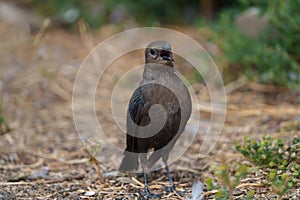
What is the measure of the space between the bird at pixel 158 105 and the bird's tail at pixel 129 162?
3.7 inches

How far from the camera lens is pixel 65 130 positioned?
14.8ft

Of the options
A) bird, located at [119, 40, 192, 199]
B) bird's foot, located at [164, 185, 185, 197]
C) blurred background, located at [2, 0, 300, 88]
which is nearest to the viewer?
bird, located at [119, 40, 192, 199]

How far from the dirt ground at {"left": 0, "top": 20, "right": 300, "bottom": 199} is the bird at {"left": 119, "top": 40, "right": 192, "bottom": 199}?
1.07ft

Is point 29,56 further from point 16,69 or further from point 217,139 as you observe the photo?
point 217,139

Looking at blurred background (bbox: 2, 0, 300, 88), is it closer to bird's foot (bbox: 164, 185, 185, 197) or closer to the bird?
the bird

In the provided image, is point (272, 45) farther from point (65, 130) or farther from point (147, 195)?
point (147, 195)

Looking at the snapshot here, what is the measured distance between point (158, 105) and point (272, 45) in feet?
7.74

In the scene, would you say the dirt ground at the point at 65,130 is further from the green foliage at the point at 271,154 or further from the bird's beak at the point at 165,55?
the bird's beak at the point at 165,55

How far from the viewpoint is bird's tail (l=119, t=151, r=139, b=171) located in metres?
3.30

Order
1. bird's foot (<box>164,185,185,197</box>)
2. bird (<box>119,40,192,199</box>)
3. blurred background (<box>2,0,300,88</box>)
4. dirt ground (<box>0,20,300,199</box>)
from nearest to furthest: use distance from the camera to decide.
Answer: bird (<box>119,40,192,199</box>) < bird's foot (<box>164,185,185,197</box>) < dirt ground (<box>0,20,300,199</box>) < blurred background (<box>2,0,300,88</box>)

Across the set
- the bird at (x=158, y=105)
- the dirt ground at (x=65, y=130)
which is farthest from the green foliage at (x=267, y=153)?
the bird at (x=158, y=105)

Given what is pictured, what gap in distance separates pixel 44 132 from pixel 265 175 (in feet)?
7.00

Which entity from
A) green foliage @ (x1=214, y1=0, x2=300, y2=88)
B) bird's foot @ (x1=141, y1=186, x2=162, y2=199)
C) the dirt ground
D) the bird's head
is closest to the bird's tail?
the dirt ground

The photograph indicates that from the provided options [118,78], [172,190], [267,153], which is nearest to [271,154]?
[267,153]
